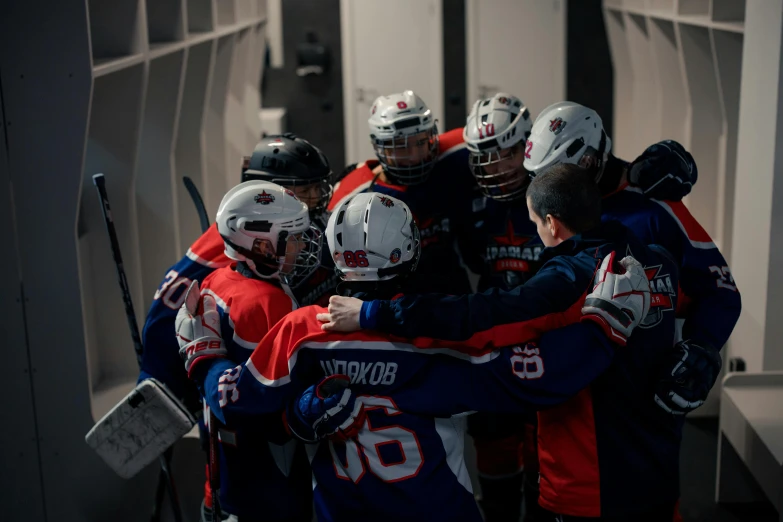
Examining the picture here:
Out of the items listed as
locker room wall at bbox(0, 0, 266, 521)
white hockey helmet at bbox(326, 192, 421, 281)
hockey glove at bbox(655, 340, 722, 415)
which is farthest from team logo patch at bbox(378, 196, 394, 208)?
locker room wall at bbox(0, 0, 266, 521)

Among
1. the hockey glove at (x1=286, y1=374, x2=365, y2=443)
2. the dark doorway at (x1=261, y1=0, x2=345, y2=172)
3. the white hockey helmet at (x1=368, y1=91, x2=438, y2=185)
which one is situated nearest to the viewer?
the hockey glove at (x1=286, y1=374, x2=365, y2=443)

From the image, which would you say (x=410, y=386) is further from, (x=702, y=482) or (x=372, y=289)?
(x=702, y=482)

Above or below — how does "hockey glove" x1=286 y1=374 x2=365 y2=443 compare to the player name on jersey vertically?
below

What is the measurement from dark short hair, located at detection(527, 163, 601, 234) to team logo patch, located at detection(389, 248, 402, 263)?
333 mm

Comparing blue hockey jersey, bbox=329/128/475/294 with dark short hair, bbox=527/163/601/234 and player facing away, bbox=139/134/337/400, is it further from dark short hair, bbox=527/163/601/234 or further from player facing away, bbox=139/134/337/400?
dark short hair, bbox=527/163/601/234

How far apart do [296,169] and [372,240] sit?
2.32ft

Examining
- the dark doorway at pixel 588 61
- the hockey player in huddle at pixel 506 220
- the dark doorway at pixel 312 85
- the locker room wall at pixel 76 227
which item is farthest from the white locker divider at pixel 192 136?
the dark doorway at pixel 588 61

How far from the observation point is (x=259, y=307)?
75.3 inches

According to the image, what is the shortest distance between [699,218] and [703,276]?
2.15m

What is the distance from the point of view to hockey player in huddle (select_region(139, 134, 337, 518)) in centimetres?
223

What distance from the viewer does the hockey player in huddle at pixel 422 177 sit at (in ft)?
8.71

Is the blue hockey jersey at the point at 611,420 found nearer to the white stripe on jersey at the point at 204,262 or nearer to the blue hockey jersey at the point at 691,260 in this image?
the blue hockey jersey at the point at 691,260

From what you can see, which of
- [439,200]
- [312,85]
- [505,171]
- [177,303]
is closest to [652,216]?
[505,171]

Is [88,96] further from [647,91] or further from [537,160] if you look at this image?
[647,91]
